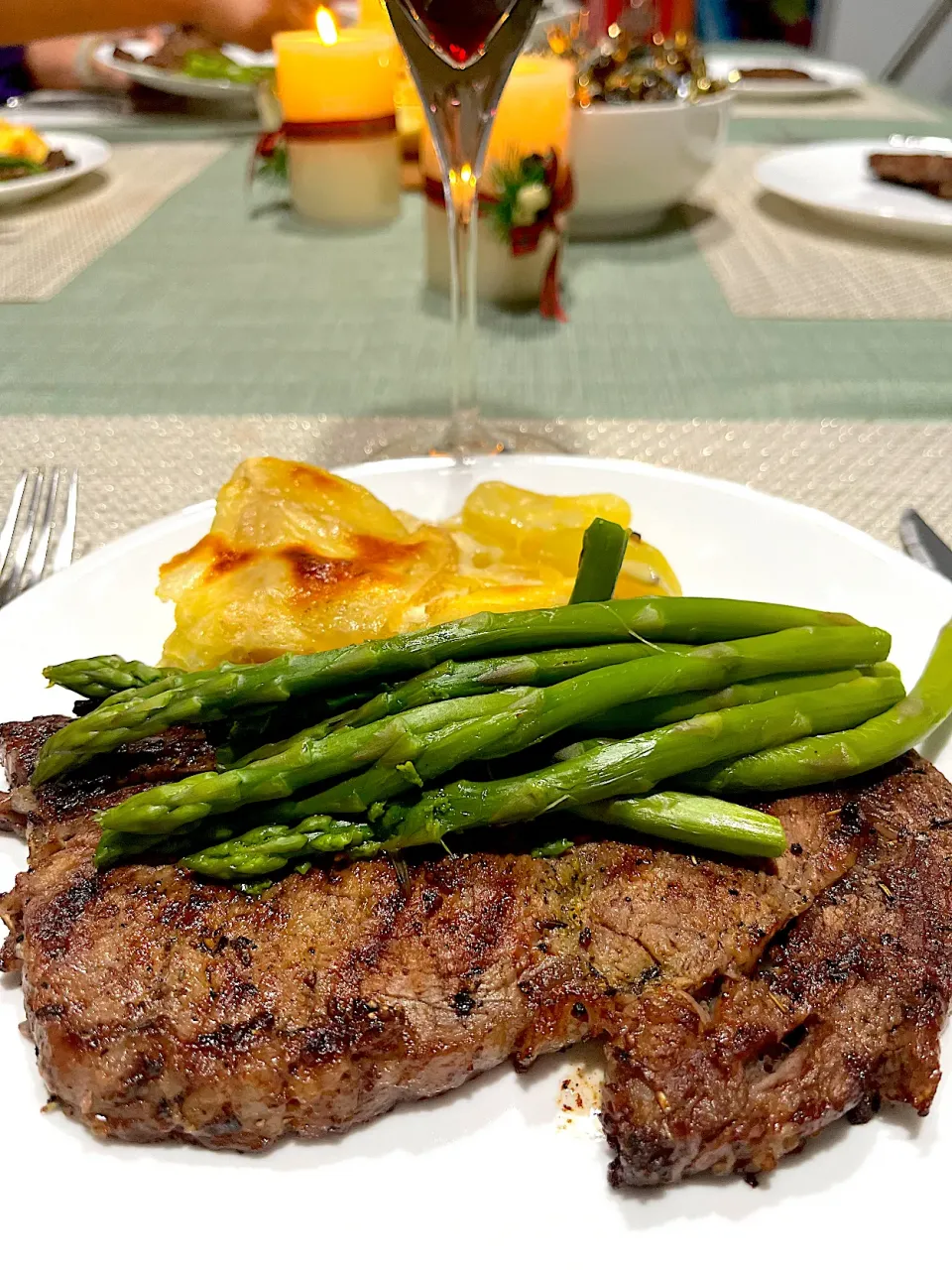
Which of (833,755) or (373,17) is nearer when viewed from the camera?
(833,755)

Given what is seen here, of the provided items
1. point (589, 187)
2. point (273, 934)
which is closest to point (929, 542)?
point (273, 934)

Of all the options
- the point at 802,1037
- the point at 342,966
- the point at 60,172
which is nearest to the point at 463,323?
the point at 342,966

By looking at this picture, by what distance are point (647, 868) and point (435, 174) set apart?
2961 millimetres

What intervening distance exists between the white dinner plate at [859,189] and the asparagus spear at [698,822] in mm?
3408

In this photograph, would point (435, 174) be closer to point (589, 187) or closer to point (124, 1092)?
point (589, 187)

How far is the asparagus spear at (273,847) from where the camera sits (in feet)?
4.70

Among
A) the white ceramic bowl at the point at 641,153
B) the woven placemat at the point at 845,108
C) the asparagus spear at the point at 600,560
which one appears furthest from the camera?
Result: the woven placemat at the point at 845,108

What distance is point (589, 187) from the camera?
4258 millimetres

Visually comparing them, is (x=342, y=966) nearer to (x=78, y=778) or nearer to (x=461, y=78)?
(x=78, y=778)

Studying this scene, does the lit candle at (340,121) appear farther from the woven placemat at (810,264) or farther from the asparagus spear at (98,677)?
the asparagus spear at (98,677)

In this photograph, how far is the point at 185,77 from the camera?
6.07m

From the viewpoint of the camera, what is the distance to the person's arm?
574cm

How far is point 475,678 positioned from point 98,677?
699mm

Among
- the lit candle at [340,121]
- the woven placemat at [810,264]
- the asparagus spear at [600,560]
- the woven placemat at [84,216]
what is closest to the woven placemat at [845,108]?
the woven placemat at [810,264]
